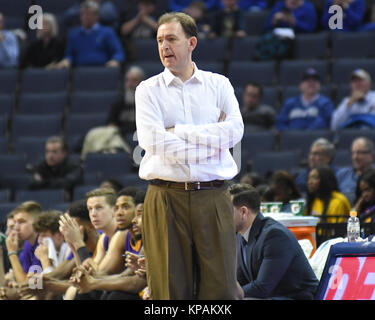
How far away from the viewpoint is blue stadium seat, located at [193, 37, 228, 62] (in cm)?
1016

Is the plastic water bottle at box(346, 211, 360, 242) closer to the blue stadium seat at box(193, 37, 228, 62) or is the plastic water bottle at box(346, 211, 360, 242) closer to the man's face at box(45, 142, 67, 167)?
the man's face at box(45, 142, 67, 167)

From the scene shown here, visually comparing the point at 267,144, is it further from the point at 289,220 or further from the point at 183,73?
the point at 183,73

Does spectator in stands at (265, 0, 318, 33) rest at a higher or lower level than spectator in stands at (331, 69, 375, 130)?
higher

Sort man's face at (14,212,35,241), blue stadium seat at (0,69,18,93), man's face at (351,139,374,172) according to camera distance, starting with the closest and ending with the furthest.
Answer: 1. man's face at (14,212,35,241)
2. man's face at (351,139,374,172)
3. blue stadium seat at (0,69,18,93)

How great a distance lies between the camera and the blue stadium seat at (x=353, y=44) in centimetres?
999

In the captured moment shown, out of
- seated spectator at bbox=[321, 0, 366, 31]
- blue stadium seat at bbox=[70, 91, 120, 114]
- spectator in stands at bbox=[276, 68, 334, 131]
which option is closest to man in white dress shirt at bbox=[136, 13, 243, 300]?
spectator in stands at bbox=[276, 68, 334, 131]

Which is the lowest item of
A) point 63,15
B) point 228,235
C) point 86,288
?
point 86,288

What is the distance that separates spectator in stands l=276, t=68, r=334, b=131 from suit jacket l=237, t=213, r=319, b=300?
434 cm

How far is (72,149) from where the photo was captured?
30.4 feet

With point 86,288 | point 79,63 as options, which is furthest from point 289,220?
point 79,63

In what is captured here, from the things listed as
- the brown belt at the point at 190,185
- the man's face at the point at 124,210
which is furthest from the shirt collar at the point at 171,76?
the man's face at the point at 124,210

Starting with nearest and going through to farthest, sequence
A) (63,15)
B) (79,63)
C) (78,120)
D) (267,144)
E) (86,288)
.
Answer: (86,288) < (267,144) < (78,120) < (79,63) < (63,15)

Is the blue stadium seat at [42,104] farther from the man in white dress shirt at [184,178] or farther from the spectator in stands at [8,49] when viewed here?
the man in white dress shirt at [184,178]
